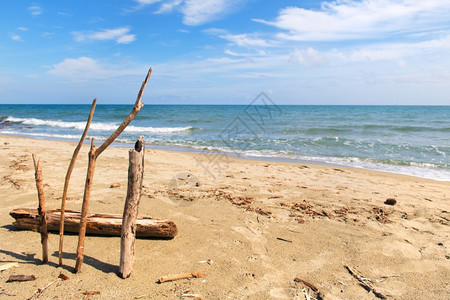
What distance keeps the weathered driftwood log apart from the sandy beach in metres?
0.11

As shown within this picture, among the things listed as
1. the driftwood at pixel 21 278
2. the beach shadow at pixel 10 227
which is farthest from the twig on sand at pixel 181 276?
the beach shadow at pixel 10 227

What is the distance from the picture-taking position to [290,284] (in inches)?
129

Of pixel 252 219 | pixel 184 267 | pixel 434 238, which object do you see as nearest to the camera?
pixel 184 267

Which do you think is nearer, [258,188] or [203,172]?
[258,188]

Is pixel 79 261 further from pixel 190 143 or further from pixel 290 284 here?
pixel 190 143

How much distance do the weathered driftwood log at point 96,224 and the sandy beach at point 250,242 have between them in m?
0.11

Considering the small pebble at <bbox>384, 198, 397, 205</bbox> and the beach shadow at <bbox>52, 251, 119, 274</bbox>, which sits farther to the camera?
the small pebble at <bbox>384, 198, 397, 205</bbox>

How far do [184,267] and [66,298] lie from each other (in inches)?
49.6

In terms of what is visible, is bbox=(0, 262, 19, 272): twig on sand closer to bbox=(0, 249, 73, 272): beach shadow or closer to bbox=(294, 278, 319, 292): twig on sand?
bbox=(0, 249, 73, 272): beach shadow

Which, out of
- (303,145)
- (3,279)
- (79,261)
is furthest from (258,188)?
(303,145)

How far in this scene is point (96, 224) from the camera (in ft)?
13.0

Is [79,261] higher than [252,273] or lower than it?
higher

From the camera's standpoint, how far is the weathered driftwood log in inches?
156

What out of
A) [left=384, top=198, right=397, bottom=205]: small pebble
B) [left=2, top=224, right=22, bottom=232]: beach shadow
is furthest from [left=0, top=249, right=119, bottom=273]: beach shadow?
[left=384, top=198, right=397, bottom=205]: small pebble
